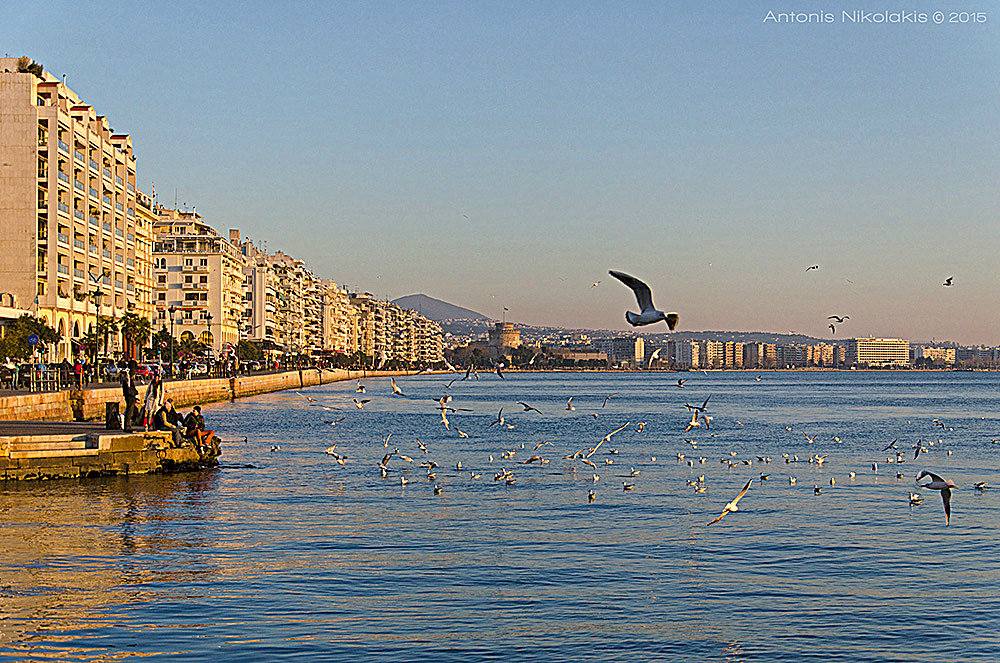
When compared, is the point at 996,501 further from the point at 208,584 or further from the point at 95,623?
the point at 95,623

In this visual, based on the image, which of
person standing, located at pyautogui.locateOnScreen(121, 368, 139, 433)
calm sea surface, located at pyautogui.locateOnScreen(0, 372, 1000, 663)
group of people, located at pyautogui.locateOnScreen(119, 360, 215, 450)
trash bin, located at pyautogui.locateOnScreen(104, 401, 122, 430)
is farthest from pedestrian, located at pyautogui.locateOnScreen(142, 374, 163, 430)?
calm sea surface, located at pyautogui.locateOnScreen(0, 372, 1000, 663)

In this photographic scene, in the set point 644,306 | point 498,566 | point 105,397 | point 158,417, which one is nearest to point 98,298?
point 105,397

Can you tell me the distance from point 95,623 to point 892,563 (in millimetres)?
12564

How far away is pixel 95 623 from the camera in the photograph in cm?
1492

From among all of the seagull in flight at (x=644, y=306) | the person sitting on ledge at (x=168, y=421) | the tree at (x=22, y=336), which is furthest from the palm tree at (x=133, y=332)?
the seagull in flight at (x=644, y=306)

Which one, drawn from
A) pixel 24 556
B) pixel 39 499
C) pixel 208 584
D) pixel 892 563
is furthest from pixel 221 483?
pixel 892 563

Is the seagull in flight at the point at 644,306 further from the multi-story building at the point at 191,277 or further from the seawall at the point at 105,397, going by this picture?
the multi-story building at the point at 191,277

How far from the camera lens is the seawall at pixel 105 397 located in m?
40.6

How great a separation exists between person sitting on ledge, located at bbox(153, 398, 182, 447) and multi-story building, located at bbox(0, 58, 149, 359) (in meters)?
38.9

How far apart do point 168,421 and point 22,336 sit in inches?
1206

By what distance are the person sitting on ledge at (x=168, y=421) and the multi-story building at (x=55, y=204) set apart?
38.9m

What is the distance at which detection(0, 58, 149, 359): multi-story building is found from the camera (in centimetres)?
6975

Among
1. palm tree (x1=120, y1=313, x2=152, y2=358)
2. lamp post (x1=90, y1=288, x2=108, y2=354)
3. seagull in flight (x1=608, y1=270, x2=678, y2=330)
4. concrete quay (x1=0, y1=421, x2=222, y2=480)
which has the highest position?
lamp post (x1=90, y1=288, x2=108, y2=354)

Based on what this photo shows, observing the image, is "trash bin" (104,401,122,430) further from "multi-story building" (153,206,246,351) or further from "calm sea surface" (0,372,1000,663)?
"multi-story building" (153,206,246,351)
